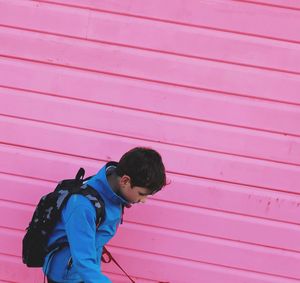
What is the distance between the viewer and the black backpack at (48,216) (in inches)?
109

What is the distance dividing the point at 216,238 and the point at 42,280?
1.29m

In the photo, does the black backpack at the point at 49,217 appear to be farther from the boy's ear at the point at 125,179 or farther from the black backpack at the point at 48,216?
the boy's ear at the point at 125,179

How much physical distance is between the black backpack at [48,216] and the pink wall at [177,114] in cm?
62

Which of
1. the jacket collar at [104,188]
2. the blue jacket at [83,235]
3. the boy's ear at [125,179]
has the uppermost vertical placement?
the boy's ear at [125,179]

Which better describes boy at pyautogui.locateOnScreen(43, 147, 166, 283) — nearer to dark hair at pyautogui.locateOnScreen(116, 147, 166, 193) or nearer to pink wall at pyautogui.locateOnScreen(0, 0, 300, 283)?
dark hair at pyautogui.locateOnScreen(116, 147, 166, 193)

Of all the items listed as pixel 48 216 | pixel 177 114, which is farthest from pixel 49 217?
pixel 177 114

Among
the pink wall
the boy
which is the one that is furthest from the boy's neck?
the pink wall

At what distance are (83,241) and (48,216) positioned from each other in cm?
33

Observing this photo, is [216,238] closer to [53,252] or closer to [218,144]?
[218,144]

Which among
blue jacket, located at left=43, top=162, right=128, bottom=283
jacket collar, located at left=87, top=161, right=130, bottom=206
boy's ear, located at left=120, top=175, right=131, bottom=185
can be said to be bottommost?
blue jacket, located at left=43, top=162, right=128, bottom=283

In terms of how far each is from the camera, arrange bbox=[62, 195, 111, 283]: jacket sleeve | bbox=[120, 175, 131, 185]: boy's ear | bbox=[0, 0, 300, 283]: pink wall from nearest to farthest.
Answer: bbox=[62, 195, 111, 283]: jacket sleeve, bbox=[120, 175, 131, 185]: boy's ear, bbox=[0, 0, 300, 283]: pink wall

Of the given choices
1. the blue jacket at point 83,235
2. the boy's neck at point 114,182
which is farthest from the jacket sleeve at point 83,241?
the boy's neck at point 114,182

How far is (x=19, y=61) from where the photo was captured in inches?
135

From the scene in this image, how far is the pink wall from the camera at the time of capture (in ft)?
10.9
